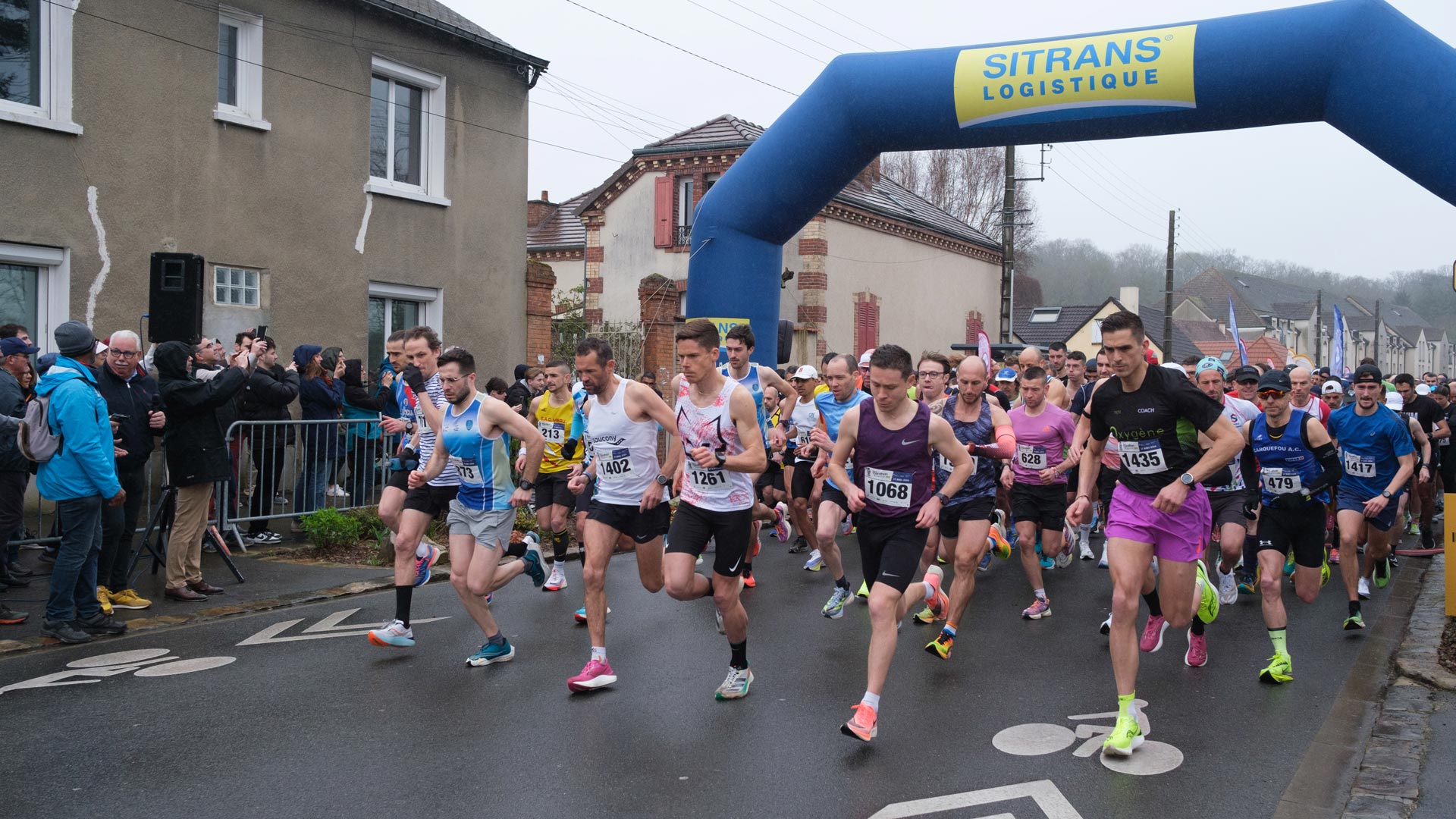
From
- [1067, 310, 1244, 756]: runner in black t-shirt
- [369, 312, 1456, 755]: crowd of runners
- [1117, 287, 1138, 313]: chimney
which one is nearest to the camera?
[1067, 310, 1244, 756]: runner in black t-shirt

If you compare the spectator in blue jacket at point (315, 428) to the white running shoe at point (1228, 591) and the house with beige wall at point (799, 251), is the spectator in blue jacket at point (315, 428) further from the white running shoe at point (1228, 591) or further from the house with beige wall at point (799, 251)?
the house with beige wall at point (799, 251)

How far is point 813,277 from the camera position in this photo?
3044 centimetres

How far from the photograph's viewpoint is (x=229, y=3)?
13.2 m

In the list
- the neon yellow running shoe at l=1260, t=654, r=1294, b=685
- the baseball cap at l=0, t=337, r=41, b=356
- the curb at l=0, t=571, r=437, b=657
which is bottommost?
the curb at l=0, t=571, r=437, b=657

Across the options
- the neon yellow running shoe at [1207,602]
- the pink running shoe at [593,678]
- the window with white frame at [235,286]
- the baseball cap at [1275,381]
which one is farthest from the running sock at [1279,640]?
the window with white frame at [235,286]

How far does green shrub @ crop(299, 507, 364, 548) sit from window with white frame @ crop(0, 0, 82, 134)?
484cm

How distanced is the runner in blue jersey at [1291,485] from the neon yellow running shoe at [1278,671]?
2.25 feet

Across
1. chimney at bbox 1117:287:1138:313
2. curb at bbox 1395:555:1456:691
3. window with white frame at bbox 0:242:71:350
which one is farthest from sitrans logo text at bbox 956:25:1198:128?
chimney at bbox 1117:287:1138:313

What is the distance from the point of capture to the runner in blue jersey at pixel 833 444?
7760mm

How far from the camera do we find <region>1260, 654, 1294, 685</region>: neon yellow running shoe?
6883mm

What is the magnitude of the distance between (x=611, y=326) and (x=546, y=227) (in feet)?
53.1

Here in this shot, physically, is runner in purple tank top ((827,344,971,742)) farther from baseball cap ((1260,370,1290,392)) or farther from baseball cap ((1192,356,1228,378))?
baseball cap ((1192,356,1228,378))

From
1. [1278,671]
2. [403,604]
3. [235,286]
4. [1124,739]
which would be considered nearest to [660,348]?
[235,286]

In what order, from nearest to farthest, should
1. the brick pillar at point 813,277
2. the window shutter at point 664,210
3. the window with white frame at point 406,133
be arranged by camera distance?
the window with white frame at point 406,133 → the brick pillar at point 813,277 → the window shutter at point 664,210
